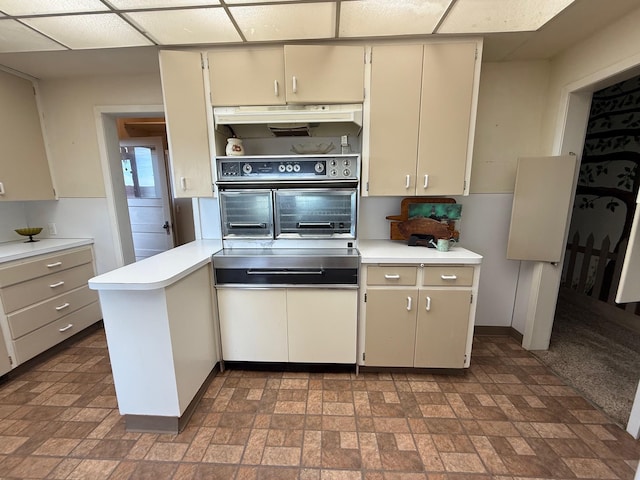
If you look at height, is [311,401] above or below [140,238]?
below

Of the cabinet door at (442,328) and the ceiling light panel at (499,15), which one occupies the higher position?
the ceiling light panel at (499,15)

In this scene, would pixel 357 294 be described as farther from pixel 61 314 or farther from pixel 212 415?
pixel 61 314

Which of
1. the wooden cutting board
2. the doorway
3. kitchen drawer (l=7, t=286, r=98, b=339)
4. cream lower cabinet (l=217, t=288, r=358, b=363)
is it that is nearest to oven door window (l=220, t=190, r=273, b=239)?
cream lower cabinet (l=217, t=288, r=358, b=363)

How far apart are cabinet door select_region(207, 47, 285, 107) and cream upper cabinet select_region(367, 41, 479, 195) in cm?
70

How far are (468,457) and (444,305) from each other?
0.84 meters

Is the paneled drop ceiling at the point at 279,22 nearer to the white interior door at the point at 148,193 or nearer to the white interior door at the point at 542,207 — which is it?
the white interior door at the point at 542,207

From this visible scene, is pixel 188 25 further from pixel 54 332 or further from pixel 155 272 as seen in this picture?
pixel 54 332

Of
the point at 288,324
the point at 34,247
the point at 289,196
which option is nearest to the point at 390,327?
the point at 288,324

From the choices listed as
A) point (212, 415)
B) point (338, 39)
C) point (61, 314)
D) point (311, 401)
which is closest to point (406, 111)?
point (338, 39)

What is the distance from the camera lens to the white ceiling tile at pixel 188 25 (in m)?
1.58

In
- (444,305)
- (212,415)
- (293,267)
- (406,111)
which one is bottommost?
(212,415)

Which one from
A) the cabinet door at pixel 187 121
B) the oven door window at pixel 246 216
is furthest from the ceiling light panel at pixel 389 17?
the oven door window at pixel 246 216

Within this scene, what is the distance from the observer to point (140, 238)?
3.74 m

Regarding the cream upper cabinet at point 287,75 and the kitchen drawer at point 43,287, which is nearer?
the cream upper cabinet at point 287,75
